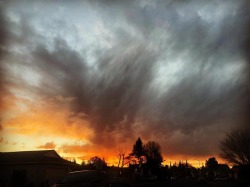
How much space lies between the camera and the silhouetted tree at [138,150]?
12476 cm

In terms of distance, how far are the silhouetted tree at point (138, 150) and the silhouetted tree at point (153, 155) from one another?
127 inches

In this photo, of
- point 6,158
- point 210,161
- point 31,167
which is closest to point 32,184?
point 31,167

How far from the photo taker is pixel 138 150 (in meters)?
126

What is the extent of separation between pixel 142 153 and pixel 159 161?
801 cm

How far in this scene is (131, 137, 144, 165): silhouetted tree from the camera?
409 ft

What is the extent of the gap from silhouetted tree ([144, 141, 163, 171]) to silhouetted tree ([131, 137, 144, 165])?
3.22 metres

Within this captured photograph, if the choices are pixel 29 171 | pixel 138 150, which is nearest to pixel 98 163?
pixel 138 150

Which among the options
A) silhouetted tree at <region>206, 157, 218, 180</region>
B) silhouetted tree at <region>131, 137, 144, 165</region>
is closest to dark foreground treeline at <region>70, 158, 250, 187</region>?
silhouetted tree at <region>206, 157, 218, 180</region>

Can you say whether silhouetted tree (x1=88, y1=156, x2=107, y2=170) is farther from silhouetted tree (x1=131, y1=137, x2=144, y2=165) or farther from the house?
the house

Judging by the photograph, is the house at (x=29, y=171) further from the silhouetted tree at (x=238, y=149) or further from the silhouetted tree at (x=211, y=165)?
the silhouetted tree at (x=211, y=165)

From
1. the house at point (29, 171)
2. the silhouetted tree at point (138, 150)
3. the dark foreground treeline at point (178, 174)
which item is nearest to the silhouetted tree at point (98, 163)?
the dark foreground treeline at point (178, 174)

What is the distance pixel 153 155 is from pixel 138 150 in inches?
334

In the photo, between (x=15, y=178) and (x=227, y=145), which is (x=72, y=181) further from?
(x=227, y=145)

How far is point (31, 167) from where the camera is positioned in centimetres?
3456
